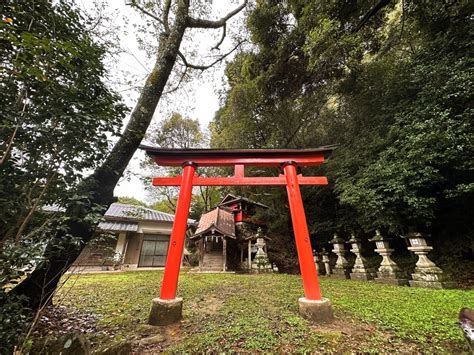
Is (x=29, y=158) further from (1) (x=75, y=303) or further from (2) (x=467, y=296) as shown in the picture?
(2) (x=467, y=296)

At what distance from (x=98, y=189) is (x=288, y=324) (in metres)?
3.74

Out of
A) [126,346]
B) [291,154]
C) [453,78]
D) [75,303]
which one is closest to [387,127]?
[453,78]

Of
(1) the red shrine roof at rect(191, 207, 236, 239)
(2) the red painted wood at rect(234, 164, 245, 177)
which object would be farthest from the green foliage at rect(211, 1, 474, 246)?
(1) the red shrine roof at rect(191, 207, 236, 239)

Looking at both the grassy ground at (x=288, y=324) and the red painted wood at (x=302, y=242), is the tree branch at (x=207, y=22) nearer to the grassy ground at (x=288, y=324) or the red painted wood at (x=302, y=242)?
the red painted wood at (x=302, y=242)

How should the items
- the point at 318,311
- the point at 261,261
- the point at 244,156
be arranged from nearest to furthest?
1. the point at 318,311
2. the point at 244,156
3. the point at 261,261

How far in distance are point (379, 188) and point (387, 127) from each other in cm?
253

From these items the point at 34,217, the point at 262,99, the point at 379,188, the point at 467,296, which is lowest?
the point at 467,296

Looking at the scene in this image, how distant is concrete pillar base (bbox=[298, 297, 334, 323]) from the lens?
281 centimetres

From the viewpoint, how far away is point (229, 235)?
11.2 m

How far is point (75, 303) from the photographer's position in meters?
4.01

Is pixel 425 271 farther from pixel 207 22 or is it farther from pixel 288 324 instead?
pixel 207 22

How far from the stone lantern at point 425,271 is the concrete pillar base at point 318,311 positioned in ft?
13.4

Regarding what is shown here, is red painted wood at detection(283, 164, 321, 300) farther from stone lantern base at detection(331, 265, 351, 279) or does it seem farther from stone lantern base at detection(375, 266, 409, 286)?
stone lantern base at detection(331, 265, 351, 279)

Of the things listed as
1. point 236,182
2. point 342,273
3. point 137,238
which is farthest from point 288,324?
point 137,238
